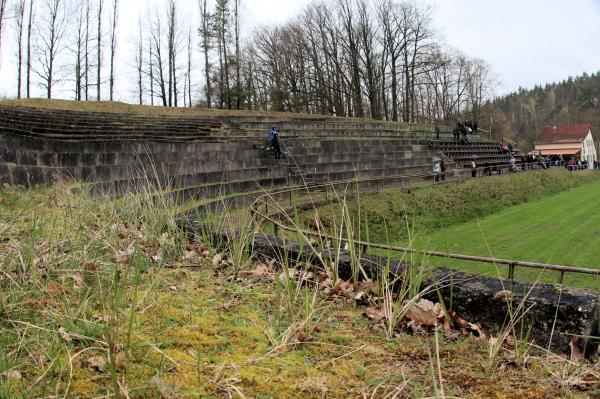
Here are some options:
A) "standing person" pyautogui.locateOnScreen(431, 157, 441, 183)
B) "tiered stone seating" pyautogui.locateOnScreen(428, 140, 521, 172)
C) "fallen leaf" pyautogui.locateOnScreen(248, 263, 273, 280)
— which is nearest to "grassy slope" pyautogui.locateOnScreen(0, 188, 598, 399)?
"fallen leaf" pyautogui.locateOnScreen(248, 263, 273, 280)

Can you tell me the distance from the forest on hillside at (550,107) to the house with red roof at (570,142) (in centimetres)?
930

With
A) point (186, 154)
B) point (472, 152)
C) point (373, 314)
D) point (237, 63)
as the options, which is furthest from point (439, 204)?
point (237, 63)

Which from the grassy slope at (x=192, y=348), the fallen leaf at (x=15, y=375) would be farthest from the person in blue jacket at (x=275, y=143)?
the fallen leaf at (x=15, y=375)

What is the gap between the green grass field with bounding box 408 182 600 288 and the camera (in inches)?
404

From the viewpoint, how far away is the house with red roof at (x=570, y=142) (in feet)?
242

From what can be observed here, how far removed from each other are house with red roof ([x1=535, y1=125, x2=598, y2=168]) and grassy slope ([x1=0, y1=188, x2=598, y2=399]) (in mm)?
79957

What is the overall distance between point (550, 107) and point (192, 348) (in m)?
Answer: 139

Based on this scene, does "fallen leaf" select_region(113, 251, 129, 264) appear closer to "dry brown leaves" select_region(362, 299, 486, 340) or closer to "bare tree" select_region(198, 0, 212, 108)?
"dry brown leaves" select_region(362, 299, 486, 340)

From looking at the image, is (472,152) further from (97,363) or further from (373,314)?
(97,363)

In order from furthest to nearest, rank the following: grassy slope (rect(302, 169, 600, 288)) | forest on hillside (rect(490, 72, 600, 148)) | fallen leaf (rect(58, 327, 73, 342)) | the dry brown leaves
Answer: forest on hillside (rect(490, 72, 600, 148)) < grassy slope (rect(302, 169, 600, 288)) < the dry brown leaves < fallen leaf (rect(58, 327, 73, 342))

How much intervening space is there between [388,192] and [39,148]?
38.7ft

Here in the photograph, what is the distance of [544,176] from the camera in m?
28.6

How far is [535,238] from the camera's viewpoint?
14109 mm

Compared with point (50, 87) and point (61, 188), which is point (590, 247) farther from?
point (50, 87)
